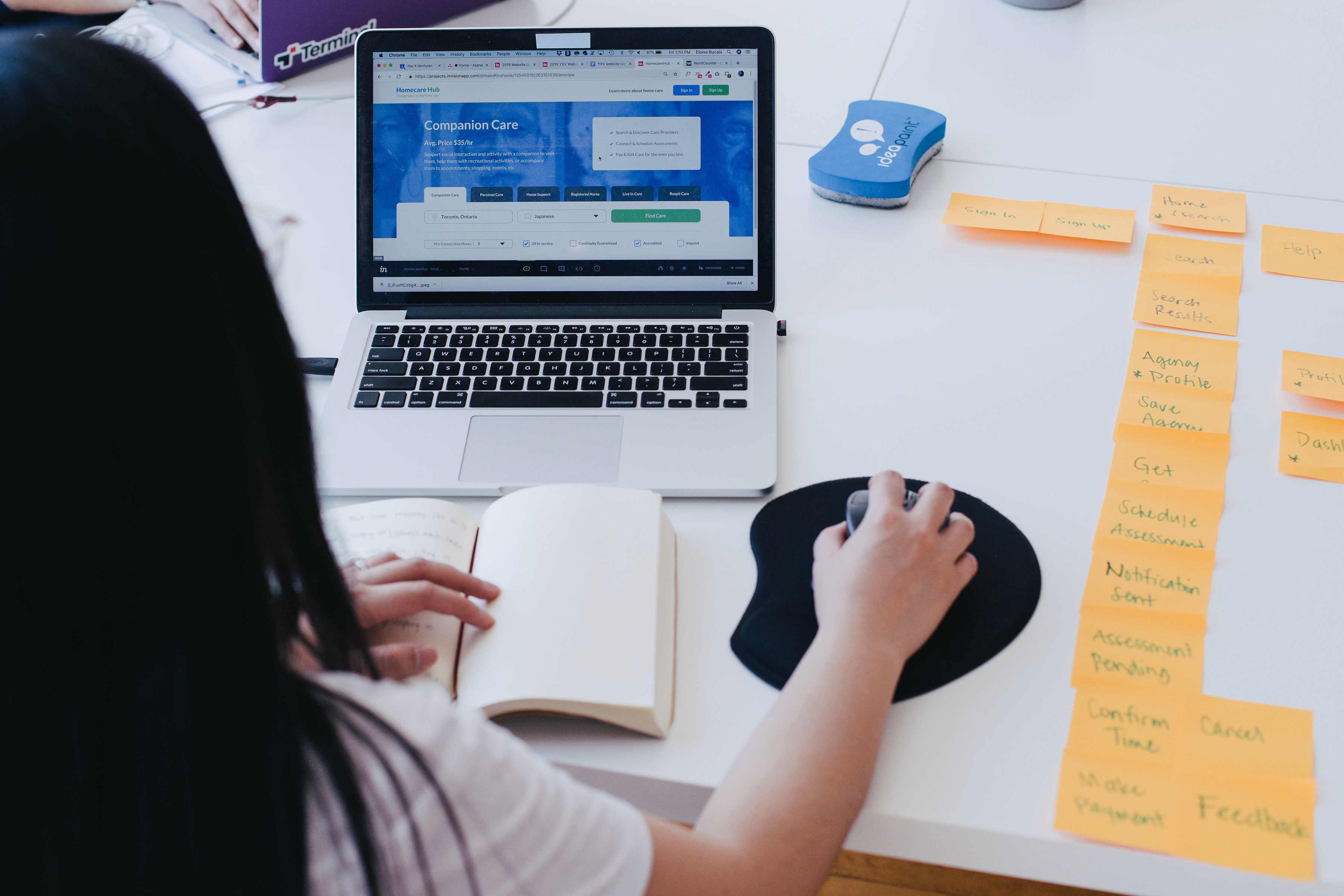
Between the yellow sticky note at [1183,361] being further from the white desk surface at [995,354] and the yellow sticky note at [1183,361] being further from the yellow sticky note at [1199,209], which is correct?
the yellow sticky note at [1199,209]

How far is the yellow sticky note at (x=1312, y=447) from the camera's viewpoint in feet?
2.55

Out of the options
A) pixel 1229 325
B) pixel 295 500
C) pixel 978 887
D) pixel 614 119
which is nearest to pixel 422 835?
pixel 295 500

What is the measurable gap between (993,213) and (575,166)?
0.44m

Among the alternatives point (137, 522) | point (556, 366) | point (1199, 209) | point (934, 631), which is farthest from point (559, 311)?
point (1199, 209)

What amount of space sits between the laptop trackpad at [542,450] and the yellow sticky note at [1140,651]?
0.36m

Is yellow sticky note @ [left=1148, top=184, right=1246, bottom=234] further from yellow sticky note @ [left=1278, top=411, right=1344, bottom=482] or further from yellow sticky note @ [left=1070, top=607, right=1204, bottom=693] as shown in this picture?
yellow sticky note @ [left=1070, top=607, right=1204, bottom=693]

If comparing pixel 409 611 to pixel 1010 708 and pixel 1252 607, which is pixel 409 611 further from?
pixel 1252 607

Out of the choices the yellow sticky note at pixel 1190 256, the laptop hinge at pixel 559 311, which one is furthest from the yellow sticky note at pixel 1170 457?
the laptop hinge at pixel 559 311

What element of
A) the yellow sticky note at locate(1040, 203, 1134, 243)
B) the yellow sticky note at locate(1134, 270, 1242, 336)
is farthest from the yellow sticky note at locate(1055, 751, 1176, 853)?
A: the yellow sticky note at locate(1040, 203, 1134, 243)

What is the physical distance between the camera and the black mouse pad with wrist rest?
650 mm

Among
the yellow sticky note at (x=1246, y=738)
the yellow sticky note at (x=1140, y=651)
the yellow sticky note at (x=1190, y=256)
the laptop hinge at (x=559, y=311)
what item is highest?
the yellow sticky note at (x=1190, y=256)

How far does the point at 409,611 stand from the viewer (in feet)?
2.12

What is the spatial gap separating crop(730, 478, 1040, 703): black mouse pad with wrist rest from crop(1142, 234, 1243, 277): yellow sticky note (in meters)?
0.40

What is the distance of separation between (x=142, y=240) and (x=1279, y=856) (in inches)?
24.4
